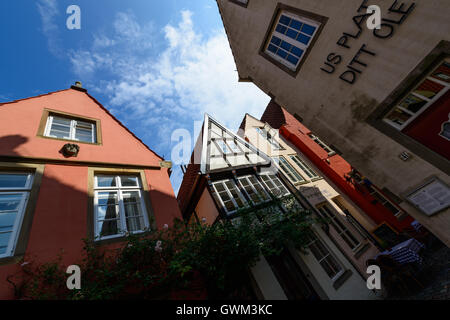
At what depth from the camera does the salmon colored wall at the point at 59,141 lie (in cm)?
400

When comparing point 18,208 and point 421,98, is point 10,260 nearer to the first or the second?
point 18,208

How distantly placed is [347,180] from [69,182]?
44.8ft

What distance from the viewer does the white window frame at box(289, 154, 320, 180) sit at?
36.7ft

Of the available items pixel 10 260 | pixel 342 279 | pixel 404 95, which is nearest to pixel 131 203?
pixel 10 260

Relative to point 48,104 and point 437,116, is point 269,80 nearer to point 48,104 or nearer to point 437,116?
point 437,116

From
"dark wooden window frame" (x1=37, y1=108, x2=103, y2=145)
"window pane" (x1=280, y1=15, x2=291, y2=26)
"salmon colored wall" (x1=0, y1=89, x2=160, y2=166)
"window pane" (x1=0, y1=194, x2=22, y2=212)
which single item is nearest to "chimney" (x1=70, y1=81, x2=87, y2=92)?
"salmon colored wall" (x1=0, y1=89, x2=160, y2=166)

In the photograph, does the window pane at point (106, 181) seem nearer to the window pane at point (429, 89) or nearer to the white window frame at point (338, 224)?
the window pane at point (429, 89)

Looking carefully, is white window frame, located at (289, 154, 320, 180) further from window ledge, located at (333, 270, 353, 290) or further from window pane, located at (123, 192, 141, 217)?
window pane, located at (123, 192, 141, 217)

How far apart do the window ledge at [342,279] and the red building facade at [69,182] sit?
685cm

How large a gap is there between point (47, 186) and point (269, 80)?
803cm

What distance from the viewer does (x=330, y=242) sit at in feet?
24.3

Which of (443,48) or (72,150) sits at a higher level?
(72,150)

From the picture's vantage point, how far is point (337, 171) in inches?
443
